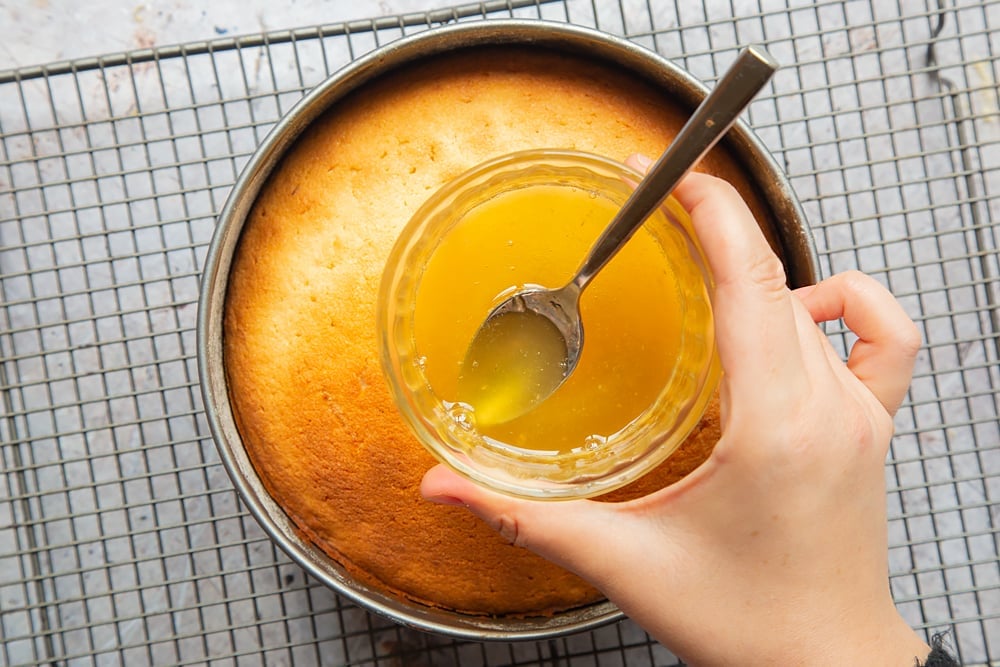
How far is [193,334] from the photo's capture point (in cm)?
109

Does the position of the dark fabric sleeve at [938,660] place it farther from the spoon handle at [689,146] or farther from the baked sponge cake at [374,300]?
the spoon handle at [689,146]

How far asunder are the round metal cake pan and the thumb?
3.6 inches

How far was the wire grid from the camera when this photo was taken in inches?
41.8

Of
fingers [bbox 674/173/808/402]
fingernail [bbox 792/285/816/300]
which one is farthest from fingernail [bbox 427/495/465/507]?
fingernail [bbox 792/285/816/300]

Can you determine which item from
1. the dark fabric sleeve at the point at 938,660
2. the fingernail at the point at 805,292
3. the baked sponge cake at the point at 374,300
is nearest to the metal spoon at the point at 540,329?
the baked sponge cake at the point at 374,300

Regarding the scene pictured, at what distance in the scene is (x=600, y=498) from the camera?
749 mm

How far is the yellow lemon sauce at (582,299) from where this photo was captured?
671 millimetres

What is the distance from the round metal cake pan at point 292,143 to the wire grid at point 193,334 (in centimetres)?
30

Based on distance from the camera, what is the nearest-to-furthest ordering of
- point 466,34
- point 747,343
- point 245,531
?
1. point 747,343
2. point 466,34
3. point 245,531

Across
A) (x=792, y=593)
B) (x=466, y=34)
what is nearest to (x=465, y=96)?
(x=466, y=34)

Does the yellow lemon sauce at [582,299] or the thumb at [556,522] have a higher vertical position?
the yellow lemon sauce at [582,299]

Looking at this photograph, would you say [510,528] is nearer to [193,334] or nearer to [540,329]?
[540,329]

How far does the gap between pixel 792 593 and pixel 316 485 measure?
442 mm

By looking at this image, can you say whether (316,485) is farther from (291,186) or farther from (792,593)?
(792,593)
